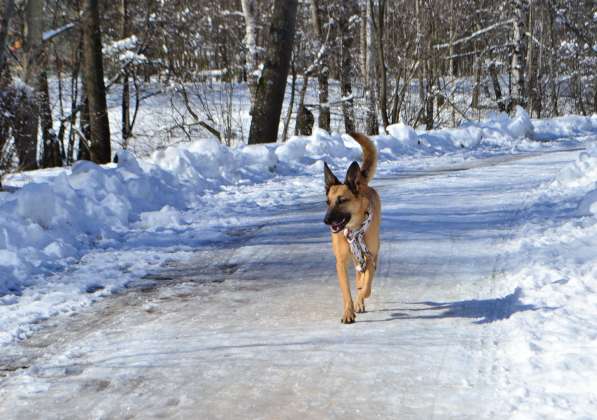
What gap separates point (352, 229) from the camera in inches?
240

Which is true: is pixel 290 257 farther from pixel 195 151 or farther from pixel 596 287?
pixel 195 151

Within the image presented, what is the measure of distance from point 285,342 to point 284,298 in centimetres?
125

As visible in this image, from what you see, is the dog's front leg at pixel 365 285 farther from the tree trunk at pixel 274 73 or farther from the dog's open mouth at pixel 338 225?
the tree trunk at pixel 274 73

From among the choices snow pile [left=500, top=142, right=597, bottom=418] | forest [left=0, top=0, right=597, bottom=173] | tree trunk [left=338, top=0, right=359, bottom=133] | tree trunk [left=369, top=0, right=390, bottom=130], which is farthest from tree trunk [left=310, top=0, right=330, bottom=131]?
snow pile [left=500, top=142, right=597, bottom=418]

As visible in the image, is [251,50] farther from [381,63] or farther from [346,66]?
[346,66]

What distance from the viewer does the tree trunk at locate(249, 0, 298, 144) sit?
1778cm

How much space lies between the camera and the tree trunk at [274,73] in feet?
58.3

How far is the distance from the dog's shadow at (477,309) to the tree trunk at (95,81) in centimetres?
1152

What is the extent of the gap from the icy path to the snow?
0.06 feet

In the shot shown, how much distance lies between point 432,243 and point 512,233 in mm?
1104

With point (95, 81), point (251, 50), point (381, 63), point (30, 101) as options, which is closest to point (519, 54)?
point (381, 63)

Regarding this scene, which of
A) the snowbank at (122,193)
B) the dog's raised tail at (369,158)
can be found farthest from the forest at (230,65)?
the dog's raised tail at (369,158)

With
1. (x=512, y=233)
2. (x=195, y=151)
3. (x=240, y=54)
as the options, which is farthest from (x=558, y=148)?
(x=512, y=233)

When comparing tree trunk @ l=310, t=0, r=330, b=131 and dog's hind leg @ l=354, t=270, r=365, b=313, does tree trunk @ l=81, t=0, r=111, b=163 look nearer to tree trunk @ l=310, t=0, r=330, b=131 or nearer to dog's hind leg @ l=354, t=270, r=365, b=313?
tree trunk @ l=310, t=0, r=330, b=131
